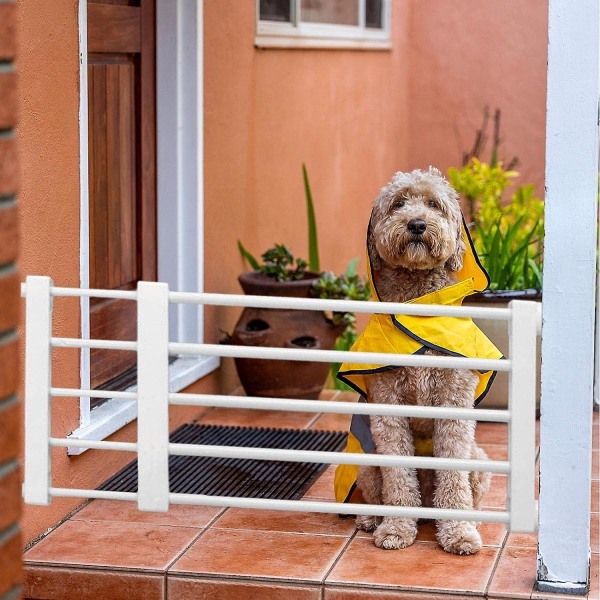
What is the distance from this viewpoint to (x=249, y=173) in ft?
21.3

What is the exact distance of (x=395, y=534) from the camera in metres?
3.89

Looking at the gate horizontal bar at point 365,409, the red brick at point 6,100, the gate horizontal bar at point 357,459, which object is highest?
the red brick at point 6,100

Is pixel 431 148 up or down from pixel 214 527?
up

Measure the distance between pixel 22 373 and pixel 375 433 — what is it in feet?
3.88

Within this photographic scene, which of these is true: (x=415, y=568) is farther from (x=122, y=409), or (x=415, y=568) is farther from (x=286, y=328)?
(x=286, y=328)

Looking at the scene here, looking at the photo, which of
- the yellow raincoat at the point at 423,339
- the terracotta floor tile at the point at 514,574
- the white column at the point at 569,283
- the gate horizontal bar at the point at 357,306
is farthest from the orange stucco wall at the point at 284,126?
the white column at the point at 569,283

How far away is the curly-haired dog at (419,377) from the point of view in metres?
3.84

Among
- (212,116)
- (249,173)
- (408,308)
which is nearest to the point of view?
(408,308)

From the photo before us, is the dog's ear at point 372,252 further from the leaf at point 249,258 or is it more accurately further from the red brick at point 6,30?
the red brick at point 6,30

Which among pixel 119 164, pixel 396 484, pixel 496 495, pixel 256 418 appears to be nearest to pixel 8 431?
pixel 396 484

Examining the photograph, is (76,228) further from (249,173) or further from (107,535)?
(249,173)

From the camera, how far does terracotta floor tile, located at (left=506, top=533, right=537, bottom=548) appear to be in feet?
12.9

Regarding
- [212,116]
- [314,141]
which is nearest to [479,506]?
[212,116]

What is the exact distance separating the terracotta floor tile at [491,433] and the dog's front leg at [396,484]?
149 centimetres
